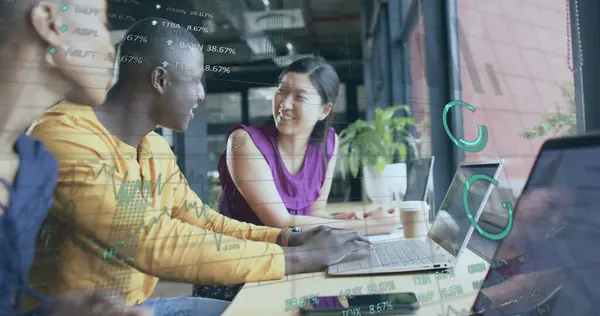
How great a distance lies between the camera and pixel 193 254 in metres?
0.63

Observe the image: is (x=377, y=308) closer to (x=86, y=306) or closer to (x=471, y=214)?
(x=471, y=214)

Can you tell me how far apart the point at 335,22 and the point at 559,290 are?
1.88 feet

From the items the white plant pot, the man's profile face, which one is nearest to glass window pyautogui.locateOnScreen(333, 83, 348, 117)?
the white plant pot

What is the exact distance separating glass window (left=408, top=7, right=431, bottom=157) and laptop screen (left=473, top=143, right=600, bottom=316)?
0.66 feet

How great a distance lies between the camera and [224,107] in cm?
66

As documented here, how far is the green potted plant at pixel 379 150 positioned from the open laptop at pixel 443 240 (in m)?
0.09

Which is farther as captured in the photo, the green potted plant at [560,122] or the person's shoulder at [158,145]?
the green potted plant at [560,122]

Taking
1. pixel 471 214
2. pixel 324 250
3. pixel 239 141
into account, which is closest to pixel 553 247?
pixel 471 214

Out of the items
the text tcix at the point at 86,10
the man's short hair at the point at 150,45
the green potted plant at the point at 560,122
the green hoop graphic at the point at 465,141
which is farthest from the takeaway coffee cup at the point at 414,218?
the text tcix at the point at 86,10

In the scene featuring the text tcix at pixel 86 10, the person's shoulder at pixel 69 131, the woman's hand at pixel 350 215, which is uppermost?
the text tcix at pixel 86 10

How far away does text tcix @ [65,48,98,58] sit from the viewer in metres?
0.56

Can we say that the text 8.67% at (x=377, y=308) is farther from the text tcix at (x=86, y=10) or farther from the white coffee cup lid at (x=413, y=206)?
the text tcix at (x=86, y=10)

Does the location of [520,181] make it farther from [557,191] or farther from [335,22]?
[335,22]

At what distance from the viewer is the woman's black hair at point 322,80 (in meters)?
0.71
